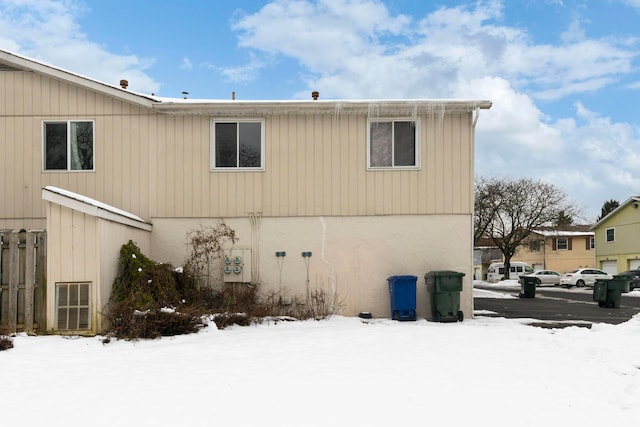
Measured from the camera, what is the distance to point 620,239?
1518 inches

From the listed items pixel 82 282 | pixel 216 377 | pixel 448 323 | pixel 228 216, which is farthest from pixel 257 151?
pixel 216 377

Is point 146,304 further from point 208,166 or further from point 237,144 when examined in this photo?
point 237,144

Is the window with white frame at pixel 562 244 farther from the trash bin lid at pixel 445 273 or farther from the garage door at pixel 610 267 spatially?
the trash bin lid at pixel 445 273

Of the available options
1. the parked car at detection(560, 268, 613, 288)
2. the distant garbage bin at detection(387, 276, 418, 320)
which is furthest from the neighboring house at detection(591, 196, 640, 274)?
the distant garbage bin at detection(387, 276, 418, 320)

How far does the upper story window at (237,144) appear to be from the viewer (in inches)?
479

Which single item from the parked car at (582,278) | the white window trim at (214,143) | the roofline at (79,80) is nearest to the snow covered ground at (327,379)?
the white window trim at (214,143)

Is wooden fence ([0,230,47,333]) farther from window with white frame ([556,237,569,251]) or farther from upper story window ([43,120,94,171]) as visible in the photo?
window with white frame ([556,237,569,251])

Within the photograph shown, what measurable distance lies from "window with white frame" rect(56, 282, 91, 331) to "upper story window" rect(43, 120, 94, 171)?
3.70 meters

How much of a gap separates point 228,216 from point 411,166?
444cm

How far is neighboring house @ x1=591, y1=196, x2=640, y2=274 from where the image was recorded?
3681cm

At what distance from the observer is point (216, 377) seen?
21.0 ft

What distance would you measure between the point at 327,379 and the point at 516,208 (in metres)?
37.6

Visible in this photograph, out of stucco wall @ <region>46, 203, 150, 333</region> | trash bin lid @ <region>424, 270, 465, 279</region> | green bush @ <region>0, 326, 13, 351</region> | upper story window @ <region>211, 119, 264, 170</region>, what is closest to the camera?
green bush @ <region>0, 326, 13, 351</region>

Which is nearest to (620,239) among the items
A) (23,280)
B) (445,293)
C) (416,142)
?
(416,142)
